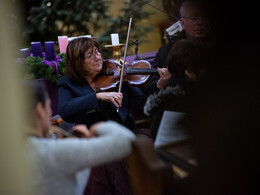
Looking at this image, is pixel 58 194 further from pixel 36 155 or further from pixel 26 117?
pixel 26 117

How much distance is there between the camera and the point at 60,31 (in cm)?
244

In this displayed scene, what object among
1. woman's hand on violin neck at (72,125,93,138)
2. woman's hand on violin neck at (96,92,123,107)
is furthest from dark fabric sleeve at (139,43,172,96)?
woman's hand on violin neck at (72,125,93,138)

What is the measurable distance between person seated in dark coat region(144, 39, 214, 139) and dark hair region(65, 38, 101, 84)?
433 mm

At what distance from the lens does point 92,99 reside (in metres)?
1.40

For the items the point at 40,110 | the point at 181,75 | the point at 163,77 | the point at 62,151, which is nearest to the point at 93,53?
the point at 163,77

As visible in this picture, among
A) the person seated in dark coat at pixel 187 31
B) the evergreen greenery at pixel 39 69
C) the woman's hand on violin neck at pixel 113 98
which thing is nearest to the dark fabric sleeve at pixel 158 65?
the person seated in dark coat at pixel 187 31

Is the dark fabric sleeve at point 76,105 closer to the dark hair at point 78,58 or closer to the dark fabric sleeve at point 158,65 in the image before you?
the dark hair at point 78,58

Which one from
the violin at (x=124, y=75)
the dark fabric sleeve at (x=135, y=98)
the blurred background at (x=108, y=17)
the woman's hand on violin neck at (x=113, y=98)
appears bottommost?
the dark fabric sleeve at (x=135, y=98)

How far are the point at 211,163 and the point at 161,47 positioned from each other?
2.17ft

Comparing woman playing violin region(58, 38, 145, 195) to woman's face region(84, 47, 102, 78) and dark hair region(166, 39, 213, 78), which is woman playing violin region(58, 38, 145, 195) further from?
dark hair region(166, 39, 213, 78)

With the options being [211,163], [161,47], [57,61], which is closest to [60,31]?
[57,61]

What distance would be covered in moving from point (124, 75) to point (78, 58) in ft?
0.84

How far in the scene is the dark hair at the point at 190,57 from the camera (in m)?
1.11

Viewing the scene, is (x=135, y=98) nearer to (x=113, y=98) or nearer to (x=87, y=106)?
(x=113, y=98)
